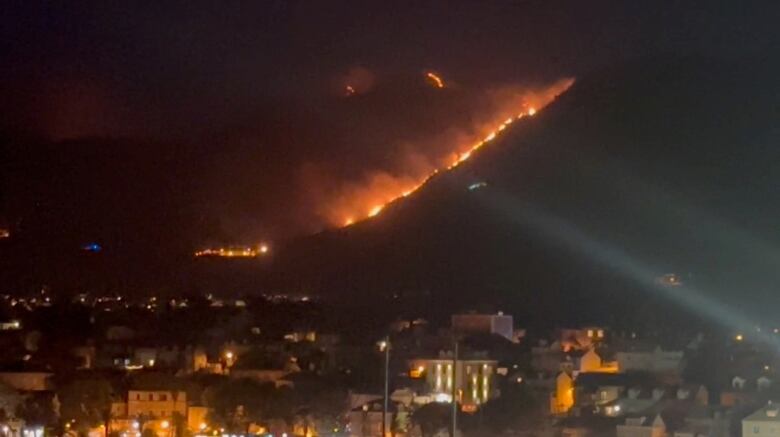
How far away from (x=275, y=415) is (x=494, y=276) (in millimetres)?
12677

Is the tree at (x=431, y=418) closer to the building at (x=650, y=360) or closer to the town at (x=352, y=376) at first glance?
the town at (x=352, y=376)

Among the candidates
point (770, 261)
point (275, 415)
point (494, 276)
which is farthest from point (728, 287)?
point (275, 415)

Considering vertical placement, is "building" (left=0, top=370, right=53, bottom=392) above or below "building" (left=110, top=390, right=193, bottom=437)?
above

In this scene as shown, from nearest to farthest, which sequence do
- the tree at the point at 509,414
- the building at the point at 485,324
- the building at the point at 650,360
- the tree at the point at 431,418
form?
the tree at the point at 431,418, the tree at the point at 509,414, the building at the point at 650,360, the building at the point at 485,324

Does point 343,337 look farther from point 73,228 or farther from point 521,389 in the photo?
point 73,228

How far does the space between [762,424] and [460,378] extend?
14.6 feet

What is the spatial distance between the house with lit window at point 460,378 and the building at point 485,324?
2857 millimetres

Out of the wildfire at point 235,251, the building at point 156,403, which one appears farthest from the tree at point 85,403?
the wildfire at point 235,251

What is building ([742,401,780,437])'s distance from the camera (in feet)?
35.2

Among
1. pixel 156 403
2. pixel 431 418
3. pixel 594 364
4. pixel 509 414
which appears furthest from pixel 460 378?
pixel 156 403

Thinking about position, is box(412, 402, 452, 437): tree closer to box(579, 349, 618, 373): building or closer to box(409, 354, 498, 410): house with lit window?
box(409, 354, 498, 410): house with lit window

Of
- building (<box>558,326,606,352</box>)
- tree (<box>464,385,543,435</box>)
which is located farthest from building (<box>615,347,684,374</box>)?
tree (<box>464,385,543,435</box>)

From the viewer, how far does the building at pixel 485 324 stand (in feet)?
61.3

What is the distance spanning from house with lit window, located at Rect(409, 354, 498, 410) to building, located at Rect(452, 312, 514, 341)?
2857 mm
